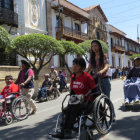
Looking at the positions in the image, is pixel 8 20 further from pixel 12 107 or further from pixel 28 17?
pixel 12 107

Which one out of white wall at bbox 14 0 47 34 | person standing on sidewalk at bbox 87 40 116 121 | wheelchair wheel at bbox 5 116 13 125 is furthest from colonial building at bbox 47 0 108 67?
person standing on sidewalk at bbox 87 40 116 121

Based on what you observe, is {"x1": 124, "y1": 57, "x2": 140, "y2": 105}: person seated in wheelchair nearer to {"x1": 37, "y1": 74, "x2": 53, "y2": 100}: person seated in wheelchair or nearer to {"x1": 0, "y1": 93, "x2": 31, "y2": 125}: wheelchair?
{"x1": 0, "y1": 93, "x2": 31, "y2": 125}: wheelchair

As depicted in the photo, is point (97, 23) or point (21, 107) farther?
point (97, 23)

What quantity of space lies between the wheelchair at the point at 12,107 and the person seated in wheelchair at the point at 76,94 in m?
2.27

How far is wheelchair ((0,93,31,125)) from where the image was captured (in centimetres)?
533

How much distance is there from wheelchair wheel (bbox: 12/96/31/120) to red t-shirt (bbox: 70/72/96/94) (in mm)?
2362

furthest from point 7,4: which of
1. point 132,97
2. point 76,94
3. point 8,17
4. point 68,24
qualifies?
point 76,94

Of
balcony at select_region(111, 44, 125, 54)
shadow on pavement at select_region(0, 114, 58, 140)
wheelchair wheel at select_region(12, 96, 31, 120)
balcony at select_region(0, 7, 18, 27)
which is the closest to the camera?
shadow on pavement at select_region(0, 114, 58, 140)

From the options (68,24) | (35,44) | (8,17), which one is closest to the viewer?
(35,44)

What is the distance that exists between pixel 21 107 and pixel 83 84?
9.19 feet

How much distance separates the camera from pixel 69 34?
22969 mm

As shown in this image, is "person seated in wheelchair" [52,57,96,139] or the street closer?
"person seated in wheelchair" [52,57,96,139]

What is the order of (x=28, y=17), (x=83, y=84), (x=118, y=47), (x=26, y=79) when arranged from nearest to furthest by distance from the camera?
1. (x=83, y=84)
2. (x=26, y=79)
3. (x=28, y=17)
4. (x=118, y=47)

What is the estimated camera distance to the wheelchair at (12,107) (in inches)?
210
